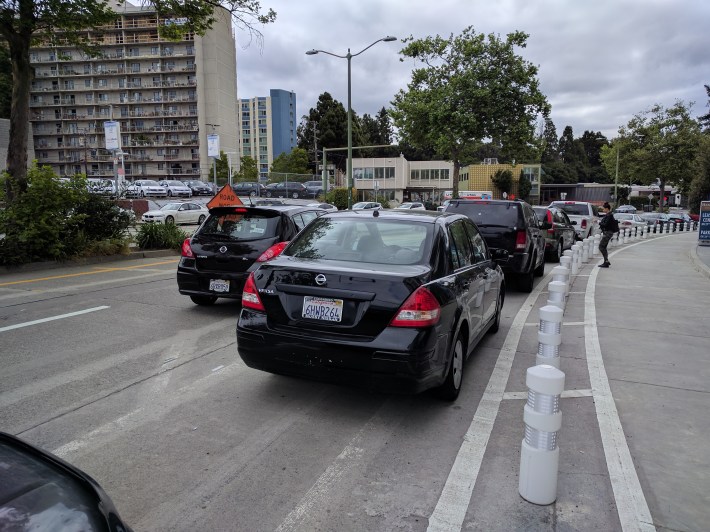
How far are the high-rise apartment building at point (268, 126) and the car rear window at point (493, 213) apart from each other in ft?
506

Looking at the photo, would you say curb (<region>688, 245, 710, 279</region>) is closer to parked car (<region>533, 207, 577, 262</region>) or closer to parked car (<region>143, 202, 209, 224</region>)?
parked car (<region>533, 207, 577, 262</region>)

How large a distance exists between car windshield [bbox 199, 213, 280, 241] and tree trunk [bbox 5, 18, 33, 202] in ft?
25.1

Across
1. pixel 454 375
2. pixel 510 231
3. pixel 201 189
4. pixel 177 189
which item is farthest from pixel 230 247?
pixel 201 189

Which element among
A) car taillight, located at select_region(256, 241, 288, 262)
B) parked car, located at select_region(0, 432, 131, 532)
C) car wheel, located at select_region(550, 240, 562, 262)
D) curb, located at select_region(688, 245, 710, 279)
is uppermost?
car taillight, located at select_region(256, 241, 288, 262)

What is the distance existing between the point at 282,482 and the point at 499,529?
1.31 meters

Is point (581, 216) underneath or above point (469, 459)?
above

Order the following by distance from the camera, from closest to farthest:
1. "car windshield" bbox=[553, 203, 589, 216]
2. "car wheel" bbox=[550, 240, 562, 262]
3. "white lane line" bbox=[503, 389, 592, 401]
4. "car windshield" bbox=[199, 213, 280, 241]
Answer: "white lane line" bbox=[503, 389, 592, 401] → "car windshield" bbox=[199, 213, 280, 241] → "car wheel" bbox=[550, 240, 562, 262] → "car windshield" bbox=[553, 203, 589, 216]

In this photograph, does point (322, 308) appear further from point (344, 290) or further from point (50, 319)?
point (50, 319)

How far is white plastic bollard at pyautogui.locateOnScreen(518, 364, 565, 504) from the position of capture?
9.82ft

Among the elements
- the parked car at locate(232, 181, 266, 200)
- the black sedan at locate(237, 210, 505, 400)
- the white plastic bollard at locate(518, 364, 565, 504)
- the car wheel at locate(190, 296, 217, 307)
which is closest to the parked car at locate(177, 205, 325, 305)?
the car wheel at locate(190, 296, 217, 307)

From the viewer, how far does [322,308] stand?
4.08 m

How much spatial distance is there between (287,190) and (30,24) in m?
39.6

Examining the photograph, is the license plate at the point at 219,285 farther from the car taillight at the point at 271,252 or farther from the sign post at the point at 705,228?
the sign post at the point at 705,228

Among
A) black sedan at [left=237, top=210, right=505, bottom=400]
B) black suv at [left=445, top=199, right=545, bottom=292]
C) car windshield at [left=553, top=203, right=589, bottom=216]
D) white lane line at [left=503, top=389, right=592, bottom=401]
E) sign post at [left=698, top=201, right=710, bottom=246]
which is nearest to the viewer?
black sedan at [left=237, top=210, right=505, bottom=400]
